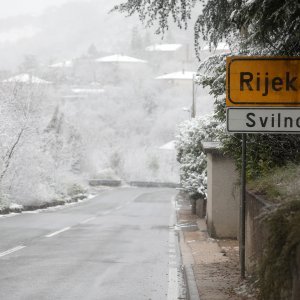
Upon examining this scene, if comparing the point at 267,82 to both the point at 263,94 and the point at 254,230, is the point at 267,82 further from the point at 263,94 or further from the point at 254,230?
the point at 254,230

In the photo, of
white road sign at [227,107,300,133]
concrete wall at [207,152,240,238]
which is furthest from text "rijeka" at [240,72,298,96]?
concrete wall at [207,152,240,238]

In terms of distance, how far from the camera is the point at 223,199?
17.3m

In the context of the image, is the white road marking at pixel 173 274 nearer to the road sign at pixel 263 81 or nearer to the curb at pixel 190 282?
the curb at pixel 190 282

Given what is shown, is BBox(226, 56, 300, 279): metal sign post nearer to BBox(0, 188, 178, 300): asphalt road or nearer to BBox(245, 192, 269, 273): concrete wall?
BBox(245, 192, 269, 273): concrete wall

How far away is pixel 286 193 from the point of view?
23.0 ft

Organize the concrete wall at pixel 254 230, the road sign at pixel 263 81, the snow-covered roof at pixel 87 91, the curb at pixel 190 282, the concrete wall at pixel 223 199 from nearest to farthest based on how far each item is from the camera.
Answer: the concrete wall at pixel 254 230 < the road sign at pixel 263 81 < the curb at pixel 190 282 < the concrete wall at pixel 223 199 < the snow-covered roof at pixel 87 91

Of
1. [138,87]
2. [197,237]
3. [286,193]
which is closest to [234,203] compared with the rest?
[197,237]

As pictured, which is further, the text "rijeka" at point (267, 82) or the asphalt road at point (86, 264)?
the asphalt road at point (86, 264)

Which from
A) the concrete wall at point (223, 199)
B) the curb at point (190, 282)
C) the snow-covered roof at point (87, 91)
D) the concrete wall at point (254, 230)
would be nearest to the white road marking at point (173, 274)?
the curb at point (190, 282)

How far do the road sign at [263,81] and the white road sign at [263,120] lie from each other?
0.29ft

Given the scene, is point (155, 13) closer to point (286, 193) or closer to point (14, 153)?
point (286, 193)

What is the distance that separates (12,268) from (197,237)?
7330mm

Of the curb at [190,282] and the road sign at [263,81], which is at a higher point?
the road sign at [263,81]

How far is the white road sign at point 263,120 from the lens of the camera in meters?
8.05
